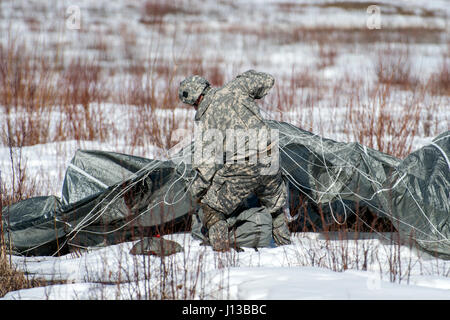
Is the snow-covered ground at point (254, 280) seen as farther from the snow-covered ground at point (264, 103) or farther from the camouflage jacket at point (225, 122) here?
the camouflage jacket at point (225, 122)

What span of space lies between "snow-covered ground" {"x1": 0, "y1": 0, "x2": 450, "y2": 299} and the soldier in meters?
0.31

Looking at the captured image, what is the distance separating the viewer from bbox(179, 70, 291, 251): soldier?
3453 millimetres

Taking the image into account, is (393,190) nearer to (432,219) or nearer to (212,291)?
(432,219)

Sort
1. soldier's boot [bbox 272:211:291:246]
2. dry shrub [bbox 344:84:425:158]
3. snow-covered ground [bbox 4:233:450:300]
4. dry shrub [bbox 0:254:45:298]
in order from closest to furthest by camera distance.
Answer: snow-covered ground [bbox 4:233:450:300]
dry shrub [bbox 0:254:45:298]
soldier's boot [bbox 272:211:291:246]
dry shrub [bbox 344:84:425:158]

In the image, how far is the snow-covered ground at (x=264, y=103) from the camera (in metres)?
2.68

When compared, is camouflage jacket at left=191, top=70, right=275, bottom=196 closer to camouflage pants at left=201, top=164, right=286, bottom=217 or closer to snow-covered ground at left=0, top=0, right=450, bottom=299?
camouflage pants at left=201, top=164, right=286, bottom=217

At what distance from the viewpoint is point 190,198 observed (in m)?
3.87

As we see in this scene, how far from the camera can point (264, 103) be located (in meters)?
7.32

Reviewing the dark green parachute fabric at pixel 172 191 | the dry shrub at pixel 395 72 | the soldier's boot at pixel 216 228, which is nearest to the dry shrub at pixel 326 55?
the dry shrub at pixel 395 72

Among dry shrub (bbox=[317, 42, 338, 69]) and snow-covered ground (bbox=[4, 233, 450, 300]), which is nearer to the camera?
snow-covered ground (bbox=[4, 233, 450, 300])

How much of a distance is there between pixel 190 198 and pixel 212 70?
6.90 m

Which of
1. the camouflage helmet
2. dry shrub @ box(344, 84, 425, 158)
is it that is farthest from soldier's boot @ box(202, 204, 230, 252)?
dry shrub @ box(344, 84, 425, 158)

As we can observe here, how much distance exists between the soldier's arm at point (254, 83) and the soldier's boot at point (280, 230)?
36.9 inches
